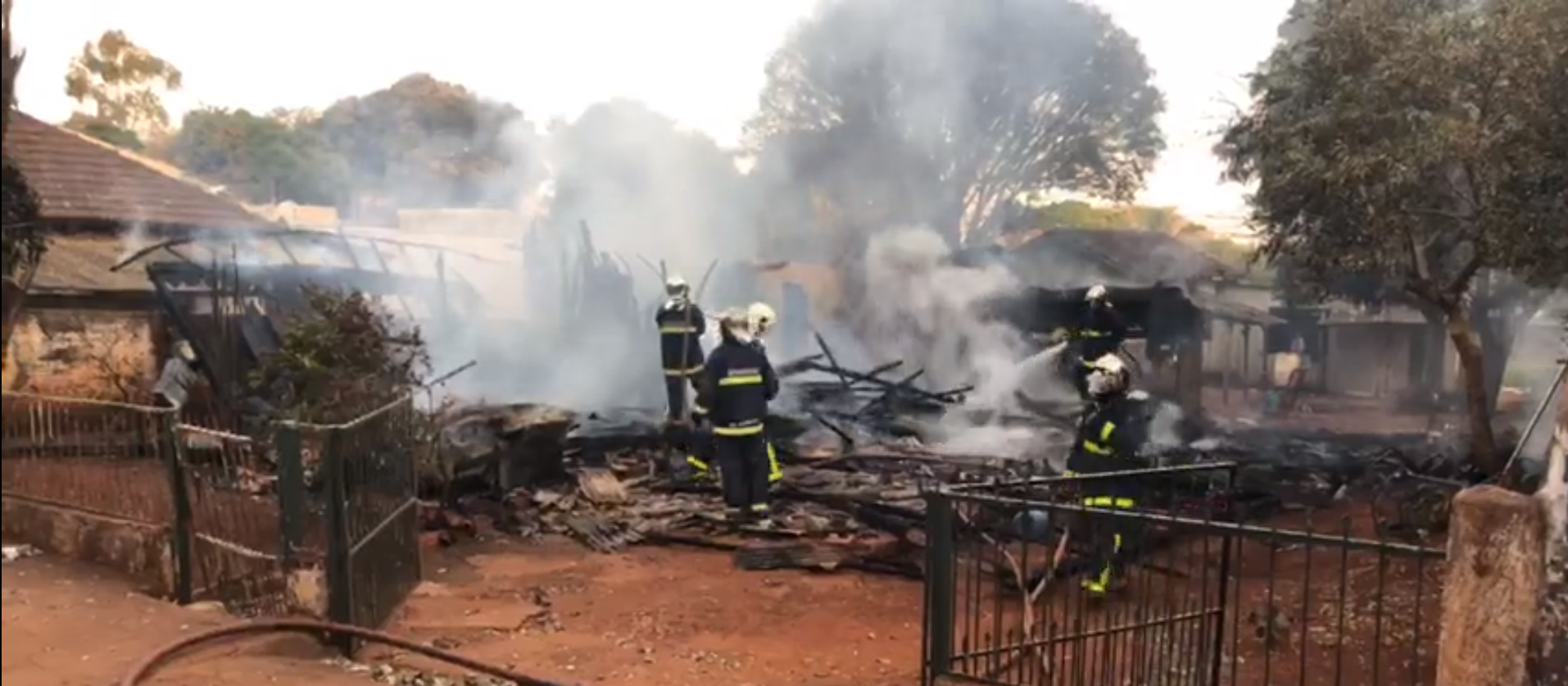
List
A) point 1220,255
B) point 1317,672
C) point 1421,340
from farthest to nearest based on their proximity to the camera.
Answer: point 1220,255 → point 1421,340 → point 1317,672

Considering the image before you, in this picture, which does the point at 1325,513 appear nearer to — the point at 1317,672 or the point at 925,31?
the point at 1317,672

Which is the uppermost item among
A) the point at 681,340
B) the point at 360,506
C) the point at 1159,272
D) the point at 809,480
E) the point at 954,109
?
the point at 954,109

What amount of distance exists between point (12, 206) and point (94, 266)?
10858 mm

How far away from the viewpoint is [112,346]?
12273 mm

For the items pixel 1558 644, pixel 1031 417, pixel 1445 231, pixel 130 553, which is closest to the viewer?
pixel 1558 644

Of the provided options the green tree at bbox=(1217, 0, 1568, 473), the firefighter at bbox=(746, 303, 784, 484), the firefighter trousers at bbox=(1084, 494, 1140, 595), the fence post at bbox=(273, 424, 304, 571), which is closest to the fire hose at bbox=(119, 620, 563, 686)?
the fence post at bbox=(273, 424, 304, 571)

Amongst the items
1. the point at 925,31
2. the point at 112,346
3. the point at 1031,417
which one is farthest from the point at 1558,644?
the point at 925,31

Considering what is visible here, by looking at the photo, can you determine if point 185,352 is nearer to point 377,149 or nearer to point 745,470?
point 745,470

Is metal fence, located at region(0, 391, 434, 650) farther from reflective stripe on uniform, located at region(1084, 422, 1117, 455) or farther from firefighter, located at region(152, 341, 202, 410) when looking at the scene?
reflective stripe on uniform, located at region(1084, 422, 1117, 455)

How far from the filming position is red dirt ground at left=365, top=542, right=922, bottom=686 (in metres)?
6.48

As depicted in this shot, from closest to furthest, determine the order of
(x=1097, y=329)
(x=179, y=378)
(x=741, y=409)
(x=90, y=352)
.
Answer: (x=741, y=409)
(x=179, y=378)
(x=1097, y=329)
(x=90, y=352)

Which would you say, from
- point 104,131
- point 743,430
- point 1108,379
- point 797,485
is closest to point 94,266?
point 104,131

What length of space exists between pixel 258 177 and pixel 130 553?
17.9 metres

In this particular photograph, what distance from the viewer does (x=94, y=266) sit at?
12.7 meters
